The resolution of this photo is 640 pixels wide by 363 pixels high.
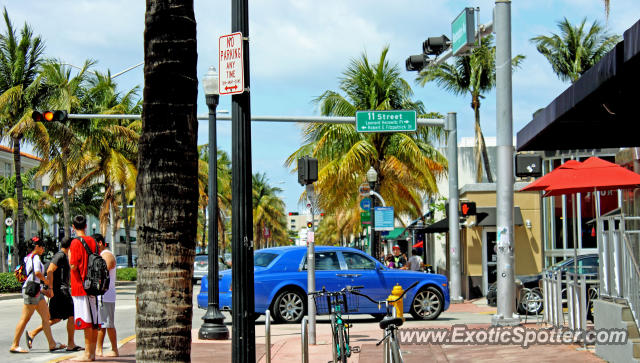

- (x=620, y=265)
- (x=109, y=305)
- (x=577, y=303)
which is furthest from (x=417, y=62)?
(x=109, y=305)

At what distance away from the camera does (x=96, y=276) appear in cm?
1041

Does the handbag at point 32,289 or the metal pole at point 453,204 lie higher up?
the metal pole at point 453,204

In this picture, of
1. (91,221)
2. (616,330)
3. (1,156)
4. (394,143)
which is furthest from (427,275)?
(91,221)

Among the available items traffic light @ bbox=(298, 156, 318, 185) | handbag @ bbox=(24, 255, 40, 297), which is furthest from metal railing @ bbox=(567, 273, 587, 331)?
handbag @ bbox=(24, 255, 40, 297)

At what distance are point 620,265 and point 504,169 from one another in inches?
171

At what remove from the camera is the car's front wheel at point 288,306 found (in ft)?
53.6

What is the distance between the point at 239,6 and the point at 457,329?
802 cm

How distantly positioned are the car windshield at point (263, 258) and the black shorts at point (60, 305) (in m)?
5.40

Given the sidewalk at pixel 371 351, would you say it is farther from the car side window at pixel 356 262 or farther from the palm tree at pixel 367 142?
the palm tree at pixel 367 142

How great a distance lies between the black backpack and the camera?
10320mm

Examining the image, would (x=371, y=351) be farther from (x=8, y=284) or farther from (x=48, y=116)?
(x=8, y=284)

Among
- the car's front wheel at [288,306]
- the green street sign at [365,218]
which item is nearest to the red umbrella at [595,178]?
the car's front wheel at [288,306]

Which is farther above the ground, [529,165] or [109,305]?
[529,165]

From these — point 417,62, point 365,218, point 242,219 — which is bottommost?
point 242,219
